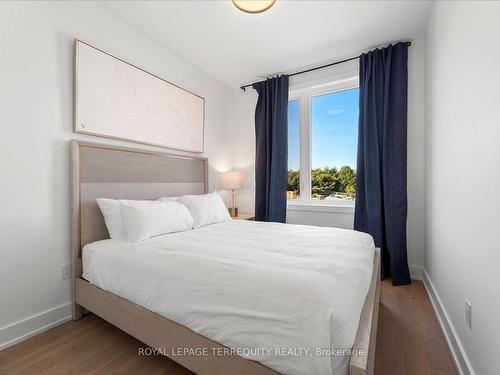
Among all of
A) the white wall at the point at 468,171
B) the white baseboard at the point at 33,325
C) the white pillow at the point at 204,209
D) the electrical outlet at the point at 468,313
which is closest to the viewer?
the white wall at the point at 468,171

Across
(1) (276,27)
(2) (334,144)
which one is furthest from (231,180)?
(1) (276,27)

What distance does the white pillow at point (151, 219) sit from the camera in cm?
184

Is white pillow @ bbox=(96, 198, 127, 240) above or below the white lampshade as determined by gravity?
below

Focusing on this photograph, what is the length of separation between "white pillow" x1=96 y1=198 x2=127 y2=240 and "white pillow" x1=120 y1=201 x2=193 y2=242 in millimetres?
73

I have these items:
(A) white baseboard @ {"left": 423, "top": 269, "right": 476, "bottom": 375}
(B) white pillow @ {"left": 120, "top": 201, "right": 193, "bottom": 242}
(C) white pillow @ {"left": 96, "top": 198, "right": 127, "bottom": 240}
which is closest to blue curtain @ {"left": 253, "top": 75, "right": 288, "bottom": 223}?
(B) white pillow @ {"left": 120, "top": 201, "right": 193, "bottom": 242}

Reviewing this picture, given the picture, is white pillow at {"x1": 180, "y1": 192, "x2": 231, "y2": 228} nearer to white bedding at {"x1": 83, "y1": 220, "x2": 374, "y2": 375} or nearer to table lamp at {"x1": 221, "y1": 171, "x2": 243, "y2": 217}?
white bedding at {"x1": 83, "y1": 220, "x2": 374, "y2": 375}

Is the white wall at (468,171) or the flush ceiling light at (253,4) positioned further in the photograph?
the flush ceiling light at (253,4)

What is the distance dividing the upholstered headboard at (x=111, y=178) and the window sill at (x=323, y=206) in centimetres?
145

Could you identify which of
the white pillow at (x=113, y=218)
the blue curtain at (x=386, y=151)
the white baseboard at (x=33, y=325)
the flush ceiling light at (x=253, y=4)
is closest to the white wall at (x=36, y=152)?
the white baseboard at (x=33, y=325)

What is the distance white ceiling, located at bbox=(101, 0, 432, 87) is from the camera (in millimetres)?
2135

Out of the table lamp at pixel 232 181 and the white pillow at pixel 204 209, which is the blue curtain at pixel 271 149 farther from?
the white pillow at pixel 204 209

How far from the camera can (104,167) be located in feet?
6.85

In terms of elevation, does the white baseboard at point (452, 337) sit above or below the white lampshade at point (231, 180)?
below

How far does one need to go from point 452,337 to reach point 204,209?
211cm
